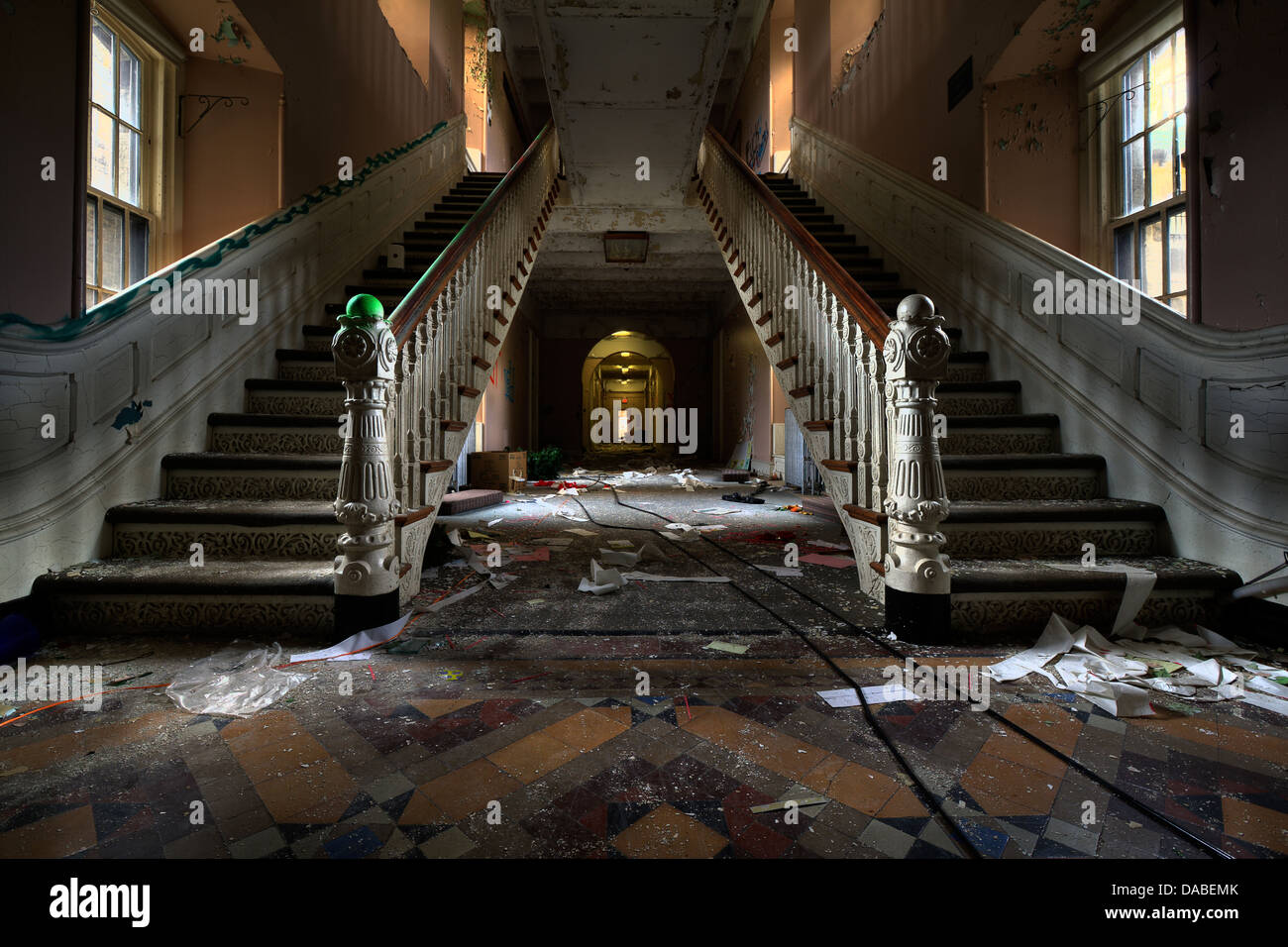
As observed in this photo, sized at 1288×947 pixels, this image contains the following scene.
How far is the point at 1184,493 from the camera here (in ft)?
7.47

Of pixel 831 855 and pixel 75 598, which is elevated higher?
pixel 75 598

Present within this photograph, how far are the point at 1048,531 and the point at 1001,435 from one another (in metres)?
0.76

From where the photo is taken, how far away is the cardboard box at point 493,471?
6887mm

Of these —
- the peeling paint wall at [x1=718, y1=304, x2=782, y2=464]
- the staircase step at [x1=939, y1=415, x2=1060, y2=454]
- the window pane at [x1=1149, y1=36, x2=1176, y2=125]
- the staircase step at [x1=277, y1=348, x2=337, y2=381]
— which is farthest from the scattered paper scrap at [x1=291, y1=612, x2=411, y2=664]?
the peeling paint wall at [x1=718, y1=304, x2=782, y2=464]

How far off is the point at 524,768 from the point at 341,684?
2.56 ft

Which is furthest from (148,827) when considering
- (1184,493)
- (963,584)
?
(1184,493)

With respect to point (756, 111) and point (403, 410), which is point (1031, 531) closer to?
point (403, 410)

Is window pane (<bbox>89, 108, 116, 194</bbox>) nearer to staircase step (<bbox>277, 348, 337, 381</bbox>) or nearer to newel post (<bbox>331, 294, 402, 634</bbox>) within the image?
staircase step (<bbox>277, 348, 337, 381</bbox>)

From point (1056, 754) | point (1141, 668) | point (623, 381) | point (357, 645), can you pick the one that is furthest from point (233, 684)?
point (623, 381)

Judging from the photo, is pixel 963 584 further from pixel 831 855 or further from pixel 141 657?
pixel 141 657

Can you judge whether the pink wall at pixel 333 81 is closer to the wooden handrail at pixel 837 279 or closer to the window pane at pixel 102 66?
the window pane at pixel 102 66

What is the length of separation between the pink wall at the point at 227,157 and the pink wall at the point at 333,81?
12cm

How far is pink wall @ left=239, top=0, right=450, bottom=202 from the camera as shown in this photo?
3.41 meters

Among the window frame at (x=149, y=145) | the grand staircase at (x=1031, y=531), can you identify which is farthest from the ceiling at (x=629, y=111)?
the grand staircase at (x=1031, y=531)
